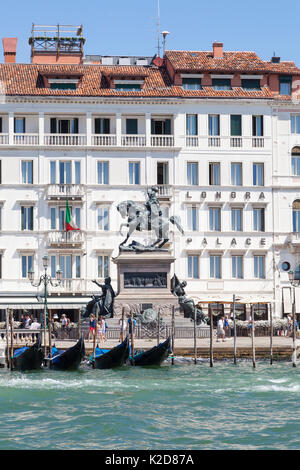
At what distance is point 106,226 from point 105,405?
81.2 ft

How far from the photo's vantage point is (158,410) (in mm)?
24875

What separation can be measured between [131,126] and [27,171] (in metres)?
6.14

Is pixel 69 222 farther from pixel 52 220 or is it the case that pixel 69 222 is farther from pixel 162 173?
pixel 162 173

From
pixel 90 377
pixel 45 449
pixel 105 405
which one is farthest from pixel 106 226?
pixel 45 449

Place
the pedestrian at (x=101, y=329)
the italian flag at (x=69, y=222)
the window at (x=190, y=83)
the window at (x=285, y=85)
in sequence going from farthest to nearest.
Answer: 1. the window at (x=285, y=85)
2. the window at (x=190, y=83)
3. the italian flag at (x=69, y=222)
4. the pedestrian at (x=101, y=329)

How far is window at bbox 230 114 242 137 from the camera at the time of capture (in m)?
51.3

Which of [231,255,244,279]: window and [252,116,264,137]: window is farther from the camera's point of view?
[252,116,264,137]: window

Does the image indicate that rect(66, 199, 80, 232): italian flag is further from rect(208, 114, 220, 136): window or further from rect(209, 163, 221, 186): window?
rect(208, 114, 220, 136): window

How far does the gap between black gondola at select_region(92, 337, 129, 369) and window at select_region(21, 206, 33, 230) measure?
1685cm

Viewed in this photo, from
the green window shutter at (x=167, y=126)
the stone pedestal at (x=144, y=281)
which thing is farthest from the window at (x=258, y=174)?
the stone pedestal at (x=144, y=281)

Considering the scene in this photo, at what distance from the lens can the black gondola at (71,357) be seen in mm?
33281

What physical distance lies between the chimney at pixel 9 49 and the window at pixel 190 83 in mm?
9793

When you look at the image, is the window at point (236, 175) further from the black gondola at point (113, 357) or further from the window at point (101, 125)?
the black gondola at point (113, 357)

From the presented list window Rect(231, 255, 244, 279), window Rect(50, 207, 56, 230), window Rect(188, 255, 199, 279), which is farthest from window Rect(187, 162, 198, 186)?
window Rect(50, 207, 56, 230)
